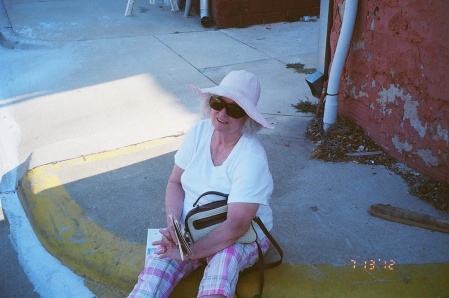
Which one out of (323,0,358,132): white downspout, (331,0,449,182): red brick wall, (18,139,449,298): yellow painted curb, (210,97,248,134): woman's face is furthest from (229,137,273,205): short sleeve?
(323,0,358,132): white downspout

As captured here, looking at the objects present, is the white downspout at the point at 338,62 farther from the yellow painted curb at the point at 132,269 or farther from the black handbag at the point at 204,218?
the black handbag at the point at 204,218

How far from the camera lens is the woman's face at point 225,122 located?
2.28 m

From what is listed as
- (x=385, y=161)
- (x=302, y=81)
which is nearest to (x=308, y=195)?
(x=385, y=161)

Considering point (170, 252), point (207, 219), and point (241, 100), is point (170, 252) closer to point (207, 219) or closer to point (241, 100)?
point (207, 219)

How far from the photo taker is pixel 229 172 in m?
2.29

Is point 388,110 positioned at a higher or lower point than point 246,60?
higher

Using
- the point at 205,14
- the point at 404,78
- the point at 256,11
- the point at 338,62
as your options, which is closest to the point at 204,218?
the point at 404,78

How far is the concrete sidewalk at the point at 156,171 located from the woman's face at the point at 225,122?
79 centimetres

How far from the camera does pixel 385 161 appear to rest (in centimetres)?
357

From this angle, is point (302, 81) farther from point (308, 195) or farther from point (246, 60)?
point (308, 195)

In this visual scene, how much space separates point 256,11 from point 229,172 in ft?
19.7

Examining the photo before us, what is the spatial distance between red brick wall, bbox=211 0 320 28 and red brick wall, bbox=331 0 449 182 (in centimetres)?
392

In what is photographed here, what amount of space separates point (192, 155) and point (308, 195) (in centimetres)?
108

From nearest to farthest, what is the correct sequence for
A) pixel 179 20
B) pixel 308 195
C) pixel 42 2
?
1. pixel 308 195
2. pixel 179 20
3. pixel 42 2
